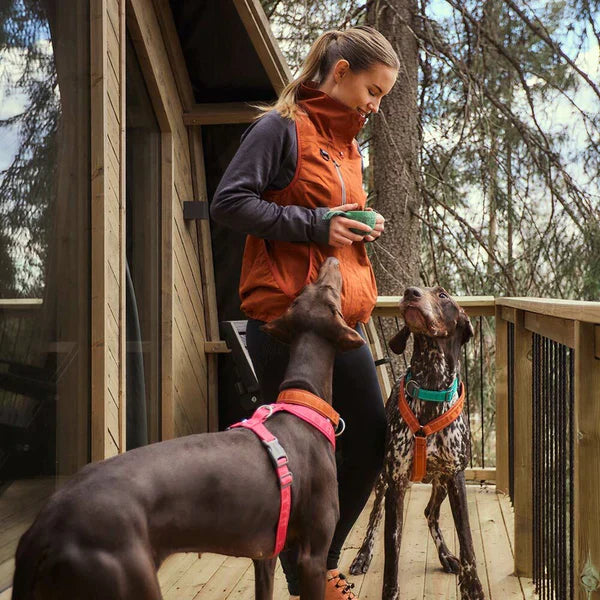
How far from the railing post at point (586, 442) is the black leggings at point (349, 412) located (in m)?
0.68

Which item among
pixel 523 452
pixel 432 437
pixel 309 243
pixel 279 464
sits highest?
pixel 309 243

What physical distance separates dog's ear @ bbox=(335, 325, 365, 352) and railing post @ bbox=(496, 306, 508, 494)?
8.89 ft

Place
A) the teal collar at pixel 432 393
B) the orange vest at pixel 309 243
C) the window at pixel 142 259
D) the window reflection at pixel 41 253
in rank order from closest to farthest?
the orange vest at pixel 309 243 → the window reflection at pixel 41 253 → the teal collar at pixel 432 393 → the window at pixel 142 259

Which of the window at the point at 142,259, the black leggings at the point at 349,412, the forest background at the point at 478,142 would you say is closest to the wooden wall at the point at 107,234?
the window at the point at 142,259

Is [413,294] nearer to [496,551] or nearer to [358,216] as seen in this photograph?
[358,216]

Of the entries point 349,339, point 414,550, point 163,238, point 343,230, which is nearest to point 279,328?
point 349,339

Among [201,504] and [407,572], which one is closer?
[201,504]

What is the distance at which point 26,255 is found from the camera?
297cm

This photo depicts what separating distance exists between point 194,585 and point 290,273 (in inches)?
65.1

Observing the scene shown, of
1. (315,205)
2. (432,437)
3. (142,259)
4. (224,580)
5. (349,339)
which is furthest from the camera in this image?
(142,259)

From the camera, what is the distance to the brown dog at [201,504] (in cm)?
159

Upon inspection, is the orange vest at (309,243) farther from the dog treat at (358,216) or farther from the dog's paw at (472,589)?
the dog's paw at (472,589)

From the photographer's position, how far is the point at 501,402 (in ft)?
16.5

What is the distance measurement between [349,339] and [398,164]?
186 inches
